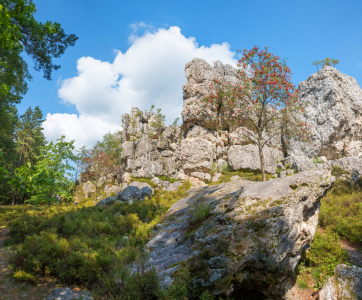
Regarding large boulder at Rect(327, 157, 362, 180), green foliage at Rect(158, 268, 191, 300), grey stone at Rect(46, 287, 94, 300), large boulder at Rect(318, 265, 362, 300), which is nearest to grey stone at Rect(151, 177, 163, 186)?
large boulder at Rect(327, 157, 362, 180)

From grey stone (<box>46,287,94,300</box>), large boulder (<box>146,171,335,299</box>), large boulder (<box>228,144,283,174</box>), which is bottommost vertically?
grey stone (<box>46,287,94,300</box>)

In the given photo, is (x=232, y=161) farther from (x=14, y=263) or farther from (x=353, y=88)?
(x=14, y=263)

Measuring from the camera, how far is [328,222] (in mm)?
8242

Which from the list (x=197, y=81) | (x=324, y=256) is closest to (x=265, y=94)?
(x=324, y=256)

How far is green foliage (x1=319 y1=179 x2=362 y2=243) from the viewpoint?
24.2ft

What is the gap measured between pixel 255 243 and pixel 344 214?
633 cm

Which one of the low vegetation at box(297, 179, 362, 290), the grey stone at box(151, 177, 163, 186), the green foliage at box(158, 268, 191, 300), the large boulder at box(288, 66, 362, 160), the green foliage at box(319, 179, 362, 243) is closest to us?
the green foliage at box(158, 268, 191, 300)

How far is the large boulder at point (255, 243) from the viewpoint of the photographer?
445 cm

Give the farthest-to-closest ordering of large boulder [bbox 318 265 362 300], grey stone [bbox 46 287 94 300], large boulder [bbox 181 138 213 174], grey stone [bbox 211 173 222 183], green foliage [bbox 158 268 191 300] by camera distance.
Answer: large boulder [bbox 181 138 213 174]
grey stone [bbox 211 173 222 183]
grey stone [bbox 46 287 94 300]
large boulder [bbox 318 265 362 300]
green foliage [bbox 158 268 191 300]

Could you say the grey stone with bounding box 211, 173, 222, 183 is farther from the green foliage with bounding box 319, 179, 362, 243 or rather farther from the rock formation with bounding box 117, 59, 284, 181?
the green foliage with bounding box 319, 179, 362, 243

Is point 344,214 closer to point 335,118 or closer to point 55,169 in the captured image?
point 335,118

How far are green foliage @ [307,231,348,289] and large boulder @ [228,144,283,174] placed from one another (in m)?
18.8

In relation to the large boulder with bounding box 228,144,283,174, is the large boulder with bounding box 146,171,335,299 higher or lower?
lower

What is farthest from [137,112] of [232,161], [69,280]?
[69,280]
